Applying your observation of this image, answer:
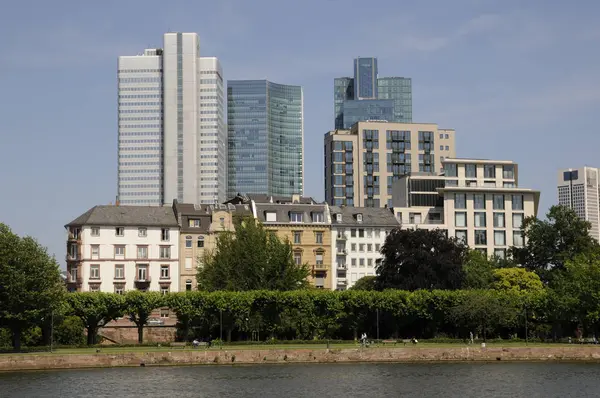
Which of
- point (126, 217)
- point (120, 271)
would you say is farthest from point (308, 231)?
point (120, 271)

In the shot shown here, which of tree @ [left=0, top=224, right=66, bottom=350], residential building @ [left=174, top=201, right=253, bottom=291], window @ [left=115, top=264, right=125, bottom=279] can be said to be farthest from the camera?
residential building @ [left=174, top=201, right=253, bottom=291]

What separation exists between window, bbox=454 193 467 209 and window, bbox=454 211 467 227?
1.10 m

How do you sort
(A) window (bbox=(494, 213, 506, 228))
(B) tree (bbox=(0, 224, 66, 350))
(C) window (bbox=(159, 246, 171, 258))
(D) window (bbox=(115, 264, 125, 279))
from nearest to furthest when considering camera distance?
(B) tree (bbox=(0, 224, 66, 350)), (D) window (bbox=(115, 264, 125, 279)), (C) window (bbox=(159, 246, 171, 258)), (A) window (bbox=(494, 213, 506, 228))

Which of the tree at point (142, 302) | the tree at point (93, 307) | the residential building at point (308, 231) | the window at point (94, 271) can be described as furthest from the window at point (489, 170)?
→ the tree at point (93, 307)

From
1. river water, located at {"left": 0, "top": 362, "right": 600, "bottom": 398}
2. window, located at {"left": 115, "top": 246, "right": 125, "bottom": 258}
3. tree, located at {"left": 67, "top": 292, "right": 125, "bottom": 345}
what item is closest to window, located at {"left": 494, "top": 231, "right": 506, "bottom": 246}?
window, located at {"left": 115, "top": 246, "right": 125, "bottom": 258}

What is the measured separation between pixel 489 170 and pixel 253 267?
76061 millimetres

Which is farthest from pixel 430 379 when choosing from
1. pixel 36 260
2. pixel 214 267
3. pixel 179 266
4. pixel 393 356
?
pixel 179 266

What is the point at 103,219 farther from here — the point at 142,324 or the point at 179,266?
the point at 142,324

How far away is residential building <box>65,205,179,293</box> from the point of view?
Answer: 152125 millimetres

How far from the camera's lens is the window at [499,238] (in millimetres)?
183462

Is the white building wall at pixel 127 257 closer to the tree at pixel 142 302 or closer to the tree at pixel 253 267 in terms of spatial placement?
the tree at pixel 253 267

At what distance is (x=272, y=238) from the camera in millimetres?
132875

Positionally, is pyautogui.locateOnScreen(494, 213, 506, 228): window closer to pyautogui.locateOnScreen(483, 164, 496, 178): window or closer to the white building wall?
pyautogui.locateOnScreen(483, 164, 496, 178): window

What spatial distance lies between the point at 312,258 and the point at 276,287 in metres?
34.9
